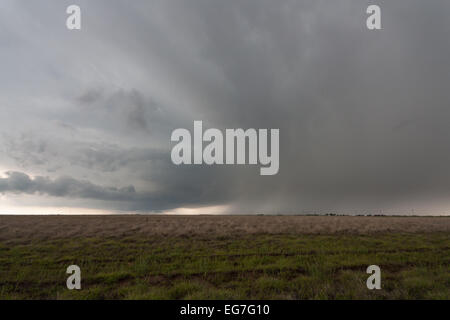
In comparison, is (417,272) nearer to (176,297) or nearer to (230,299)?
(230,299)

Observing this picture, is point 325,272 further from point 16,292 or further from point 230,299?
point 16,292

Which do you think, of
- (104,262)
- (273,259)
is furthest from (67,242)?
(273,259)

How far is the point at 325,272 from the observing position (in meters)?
8.82

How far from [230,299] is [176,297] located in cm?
170

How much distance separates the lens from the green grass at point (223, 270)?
22.8ft

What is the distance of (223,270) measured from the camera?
9.12 meters

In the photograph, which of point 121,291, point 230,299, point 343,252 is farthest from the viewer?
point 343,252

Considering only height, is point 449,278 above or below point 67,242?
above

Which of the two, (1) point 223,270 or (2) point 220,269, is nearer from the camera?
(1) point 223,270

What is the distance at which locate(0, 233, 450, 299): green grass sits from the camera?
6953 millimetres

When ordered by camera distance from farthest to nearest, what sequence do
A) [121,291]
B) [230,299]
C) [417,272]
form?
[417,272], [121,291], [230,299]
